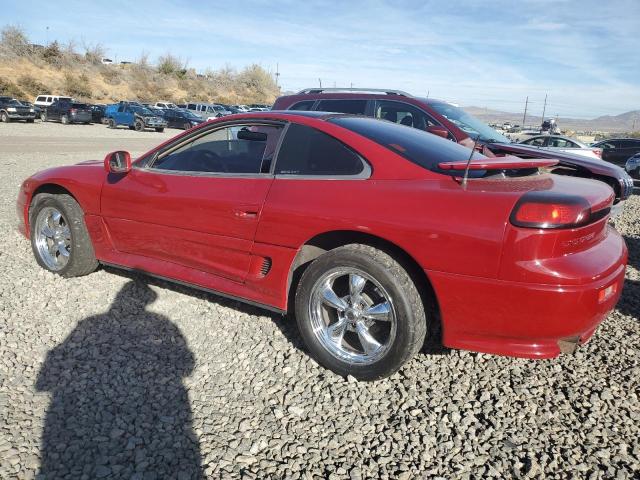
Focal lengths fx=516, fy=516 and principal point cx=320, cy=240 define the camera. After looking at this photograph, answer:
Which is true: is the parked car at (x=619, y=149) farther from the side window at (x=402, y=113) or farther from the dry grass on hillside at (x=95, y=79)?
the dry grass on hillside at (x=95, y=79)

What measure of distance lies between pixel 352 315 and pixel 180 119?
3302cm

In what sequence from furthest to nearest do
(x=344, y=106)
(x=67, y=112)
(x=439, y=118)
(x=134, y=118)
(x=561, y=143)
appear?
(x=67, y=112) → (x=134, y=118) → (x=561, y=143) → (x=344, y=106) → (x=439, y=118)

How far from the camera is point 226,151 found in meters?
3.91

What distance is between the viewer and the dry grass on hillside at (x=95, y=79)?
50.9m

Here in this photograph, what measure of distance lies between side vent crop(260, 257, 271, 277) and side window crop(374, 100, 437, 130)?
4.31 metres

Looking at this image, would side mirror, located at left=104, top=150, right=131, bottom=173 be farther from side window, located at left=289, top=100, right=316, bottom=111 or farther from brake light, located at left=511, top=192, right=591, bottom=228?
side window, located at left=289, top=100, right=316, bottom=111

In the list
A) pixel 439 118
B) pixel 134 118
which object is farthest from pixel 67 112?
pixel 439 118

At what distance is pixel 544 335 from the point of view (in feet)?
8.45

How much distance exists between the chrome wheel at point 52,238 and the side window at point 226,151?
117 cm

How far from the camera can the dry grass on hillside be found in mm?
50894

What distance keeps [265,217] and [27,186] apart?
2.79 metres

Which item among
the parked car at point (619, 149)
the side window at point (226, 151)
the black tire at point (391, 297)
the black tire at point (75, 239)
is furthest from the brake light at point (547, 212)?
the parked car at point (619, 149)

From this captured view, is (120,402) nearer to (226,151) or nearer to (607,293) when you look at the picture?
(226,151)

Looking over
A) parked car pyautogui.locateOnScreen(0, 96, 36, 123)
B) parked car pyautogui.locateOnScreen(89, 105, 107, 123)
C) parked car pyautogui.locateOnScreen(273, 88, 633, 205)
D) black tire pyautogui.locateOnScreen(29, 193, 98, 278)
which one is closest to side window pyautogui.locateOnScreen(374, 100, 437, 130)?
parked car pyautogui.locateOnScreen(273, 88, 633, 205)
